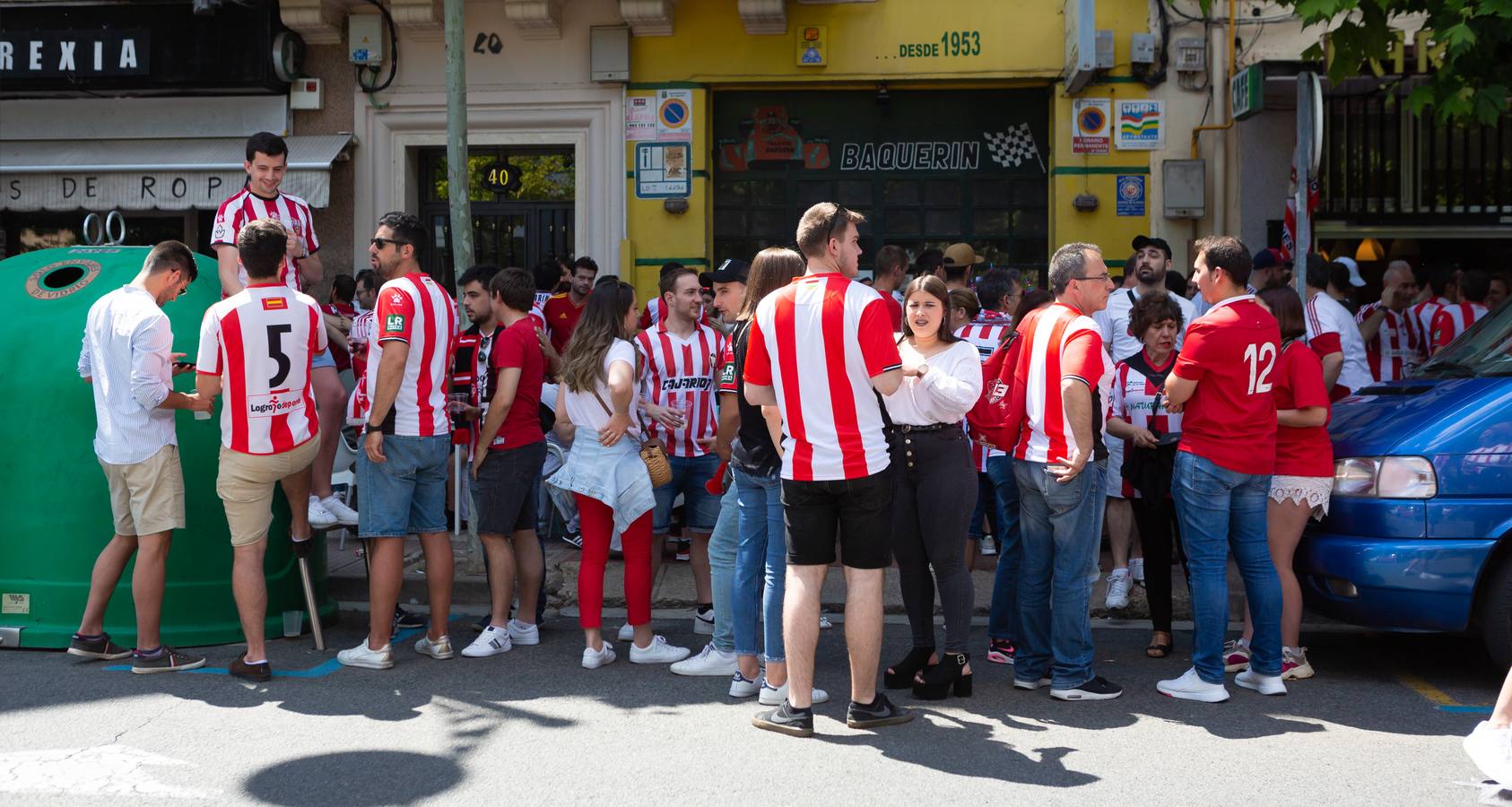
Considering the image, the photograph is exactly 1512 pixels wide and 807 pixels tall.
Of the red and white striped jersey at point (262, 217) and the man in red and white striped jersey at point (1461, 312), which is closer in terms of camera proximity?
the red and white striped jersey at point (262, 217)

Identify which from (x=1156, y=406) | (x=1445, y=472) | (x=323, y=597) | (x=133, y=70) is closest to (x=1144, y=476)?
(x=1156, y=406)

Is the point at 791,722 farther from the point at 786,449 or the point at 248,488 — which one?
the point at 248,488

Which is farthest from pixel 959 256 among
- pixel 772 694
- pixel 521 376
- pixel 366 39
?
pixel 366 39

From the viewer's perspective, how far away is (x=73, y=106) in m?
12.6

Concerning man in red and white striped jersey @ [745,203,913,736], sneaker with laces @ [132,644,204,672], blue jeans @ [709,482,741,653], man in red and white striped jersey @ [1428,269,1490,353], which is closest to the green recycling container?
sneaker with laces @ [132,644,204,672]

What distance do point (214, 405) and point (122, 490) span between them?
0.73 m


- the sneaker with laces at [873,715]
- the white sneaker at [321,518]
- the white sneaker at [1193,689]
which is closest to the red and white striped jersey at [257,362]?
the white sneaker at [321,518]

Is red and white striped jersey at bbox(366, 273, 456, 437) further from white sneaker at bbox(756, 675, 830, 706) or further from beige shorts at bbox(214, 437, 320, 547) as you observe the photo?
white sneaker at bbox(756, 675, 830, 706)

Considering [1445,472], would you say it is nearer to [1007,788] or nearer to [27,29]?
[1007,788]

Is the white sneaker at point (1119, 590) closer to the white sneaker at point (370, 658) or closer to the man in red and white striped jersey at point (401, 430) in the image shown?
the man in red and white striped jersey at point (401, 430)

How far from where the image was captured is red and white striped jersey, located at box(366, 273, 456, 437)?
20.6ft

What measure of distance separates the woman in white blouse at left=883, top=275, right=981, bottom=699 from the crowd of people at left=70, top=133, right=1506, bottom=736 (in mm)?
12

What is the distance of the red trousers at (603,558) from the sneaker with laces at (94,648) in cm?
214

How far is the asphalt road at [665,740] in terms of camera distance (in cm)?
463
